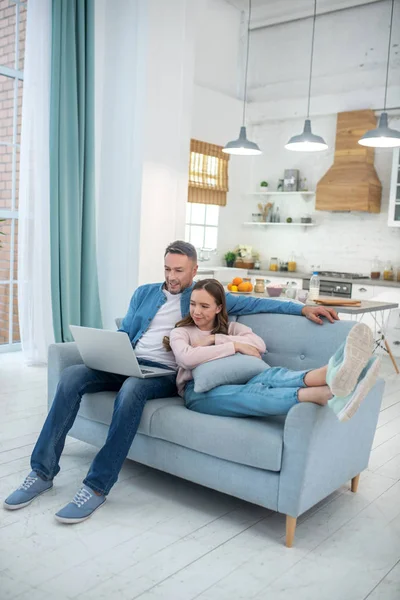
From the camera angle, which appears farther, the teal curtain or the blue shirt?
the teal curtain

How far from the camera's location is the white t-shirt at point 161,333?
2.95 m

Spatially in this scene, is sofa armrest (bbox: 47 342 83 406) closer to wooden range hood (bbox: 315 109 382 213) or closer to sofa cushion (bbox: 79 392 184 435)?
sofa cushion (bbox: 79 392 184 435)

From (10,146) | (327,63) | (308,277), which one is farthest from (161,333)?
(327,63)

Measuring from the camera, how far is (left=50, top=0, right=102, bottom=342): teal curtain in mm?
5156

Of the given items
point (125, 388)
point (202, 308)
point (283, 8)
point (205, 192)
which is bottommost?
point (125, 388)

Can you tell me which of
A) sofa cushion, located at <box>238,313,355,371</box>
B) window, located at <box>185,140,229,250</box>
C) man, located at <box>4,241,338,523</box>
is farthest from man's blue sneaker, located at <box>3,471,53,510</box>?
window, located at <box>185,140,229,250</box>

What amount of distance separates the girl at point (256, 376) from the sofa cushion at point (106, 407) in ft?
0.38

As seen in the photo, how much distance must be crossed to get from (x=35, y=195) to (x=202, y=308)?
2.90m

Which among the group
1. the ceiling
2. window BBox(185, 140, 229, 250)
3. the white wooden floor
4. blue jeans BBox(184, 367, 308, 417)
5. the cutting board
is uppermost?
the ceiling

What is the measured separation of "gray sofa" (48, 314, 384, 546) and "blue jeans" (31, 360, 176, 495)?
0.27 feet

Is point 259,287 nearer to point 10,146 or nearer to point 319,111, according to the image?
point 10,146

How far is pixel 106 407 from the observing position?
2.80 m

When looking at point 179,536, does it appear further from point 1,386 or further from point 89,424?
point 1,386

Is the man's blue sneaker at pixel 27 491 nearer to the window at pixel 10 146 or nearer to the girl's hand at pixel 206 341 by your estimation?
the girl's hand at pixel 206 341
